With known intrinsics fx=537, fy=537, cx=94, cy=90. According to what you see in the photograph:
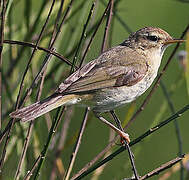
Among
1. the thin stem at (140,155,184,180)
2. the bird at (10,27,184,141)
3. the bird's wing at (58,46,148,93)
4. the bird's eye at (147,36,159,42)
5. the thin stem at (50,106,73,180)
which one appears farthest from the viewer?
the bird's eye at (147,36,159,42)

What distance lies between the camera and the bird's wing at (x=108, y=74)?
11.0 feet

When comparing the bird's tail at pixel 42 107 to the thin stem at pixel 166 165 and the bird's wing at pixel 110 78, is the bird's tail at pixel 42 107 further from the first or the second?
the thin stem at pixel 166 165

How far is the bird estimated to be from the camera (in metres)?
3.25

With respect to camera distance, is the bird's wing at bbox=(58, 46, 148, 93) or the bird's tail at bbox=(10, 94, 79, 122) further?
the bird's wing at bbox=(58, 46, 148, 93)

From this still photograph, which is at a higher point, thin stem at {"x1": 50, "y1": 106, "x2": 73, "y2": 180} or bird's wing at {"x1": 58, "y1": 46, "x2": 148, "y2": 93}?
bird's wing at {"x1": 58, "y1": 46, "x2": 148, "y2": 93}

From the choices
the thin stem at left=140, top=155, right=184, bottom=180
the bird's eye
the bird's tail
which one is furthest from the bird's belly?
the thin stem at left=140, top=155, right=184, bottom=180

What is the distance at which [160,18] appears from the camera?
21.7 feet

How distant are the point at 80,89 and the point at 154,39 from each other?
0.81 meters

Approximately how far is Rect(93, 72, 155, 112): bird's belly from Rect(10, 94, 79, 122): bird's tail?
0.54 ft

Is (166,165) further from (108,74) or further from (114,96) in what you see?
(108,74)

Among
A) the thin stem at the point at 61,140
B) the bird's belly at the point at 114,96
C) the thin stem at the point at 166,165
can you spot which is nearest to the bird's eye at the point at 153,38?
the bird's belly at the point at 114,96

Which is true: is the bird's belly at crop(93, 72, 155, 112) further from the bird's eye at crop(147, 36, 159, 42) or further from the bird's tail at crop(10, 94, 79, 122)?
the bird's eye at crop(147, 36, 159, 42)

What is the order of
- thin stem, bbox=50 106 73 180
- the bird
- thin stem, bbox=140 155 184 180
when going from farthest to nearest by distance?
thin stem, bbox=50 106 73 180 < the bird < thin stem, bbox=140 155 184 180

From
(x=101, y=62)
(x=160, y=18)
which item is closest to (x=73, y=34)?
(x=101, y=62)
